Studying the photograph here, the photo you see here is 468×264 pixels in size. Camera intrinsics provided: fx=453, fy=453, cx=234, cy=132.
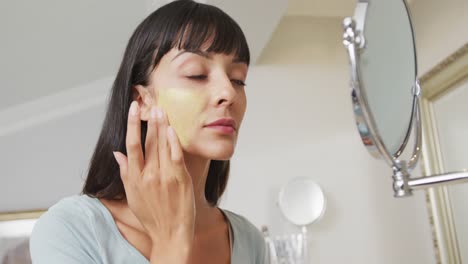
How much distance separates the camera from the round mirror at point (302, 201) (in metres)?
1.79

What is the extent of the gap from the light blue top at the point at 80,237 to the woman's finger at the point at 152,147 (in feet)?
0.46

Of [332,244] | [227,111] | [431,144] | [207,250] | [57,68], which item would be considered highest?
[57,68]

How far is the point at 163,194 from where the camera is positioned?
0.55 metres

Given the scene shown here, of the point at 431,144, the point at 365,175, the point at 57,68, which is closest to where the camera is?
the point at 431,144

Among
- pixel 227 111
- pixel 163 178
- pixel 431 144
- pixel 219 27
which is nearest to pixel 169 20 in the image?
pixel 219 27

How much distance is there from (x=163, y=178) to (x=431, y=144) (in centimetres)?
130

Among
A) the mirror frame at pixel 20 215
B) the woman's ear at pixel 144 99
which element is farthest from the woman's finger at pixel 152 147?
the mirror frame at pixel 20 215

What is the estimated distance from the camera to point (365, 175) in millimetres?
1928

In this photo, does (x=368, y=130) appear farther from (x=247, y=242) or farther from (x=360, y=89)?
(x=247, y=242)

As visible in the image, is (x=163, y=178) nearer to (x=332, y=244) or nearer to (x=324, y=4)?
(x=332, y=244)

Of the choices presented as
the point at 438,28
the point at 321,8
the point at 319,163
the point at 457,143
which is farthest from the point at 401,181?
the point at 321,8

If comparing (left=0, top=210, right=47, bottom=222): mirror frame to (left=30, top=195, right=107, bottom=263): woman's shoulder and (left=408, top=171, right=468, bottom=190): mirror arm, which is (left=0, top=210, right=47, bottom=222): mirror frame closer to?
(left=30, top=195, right=107, bottom=263): woman's shoulder

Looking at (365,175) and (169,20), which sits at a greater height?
(169,20)

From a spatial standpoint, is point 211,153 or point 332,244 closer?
point 211,153
